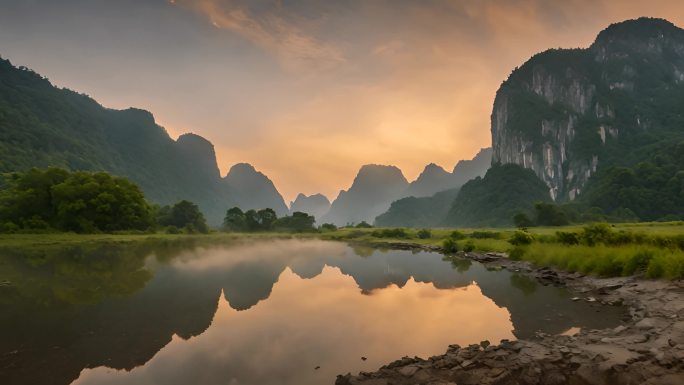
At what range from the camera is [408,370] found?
277 inches

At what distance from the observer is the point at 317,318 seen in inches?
468

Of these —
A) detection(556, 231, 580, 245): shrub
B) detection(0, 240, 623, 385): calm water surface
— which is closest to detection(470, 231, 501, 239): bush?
detection(556, 231, 580, 245): shrub

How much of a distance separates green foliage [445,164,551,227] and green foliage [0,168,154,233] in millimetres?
116655

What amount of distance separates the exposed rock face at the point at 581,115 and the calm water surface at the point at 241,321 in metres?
162

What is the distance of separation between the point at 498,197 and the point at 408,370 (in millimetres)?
167600

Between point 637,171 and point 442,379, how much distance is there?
11902 centimetres

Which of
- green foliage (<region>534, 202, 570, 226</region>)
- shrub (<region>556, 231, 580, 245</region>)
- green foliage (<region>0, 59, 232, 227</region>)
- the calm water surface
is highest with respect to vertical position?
green foliage (<region>0, 59, 232, 227</region>)

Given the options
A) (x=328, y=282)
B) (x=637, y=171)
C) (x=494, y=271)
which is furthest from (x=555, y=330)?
(x=637, y=171)

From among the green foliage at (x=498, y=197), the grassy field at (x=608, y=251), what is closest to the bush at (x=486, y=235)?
the grassy field at (x=608, y=251)

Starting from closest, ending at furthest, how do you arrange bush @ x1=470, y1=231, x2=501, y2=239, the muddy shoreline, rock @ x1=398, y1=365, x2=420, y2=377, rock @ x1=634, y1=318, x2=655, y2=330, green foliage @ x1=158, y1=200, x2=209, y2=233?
the muddy shoreline → rock @ x1=398, y1=365, x2=420, y2=377 → rock @ x1=634, y1=318, x2=655, y2=330 → bush @ x1=470, y1=231, x2=501, y2=239 → green foliage @ x1=158, y1=200, x2=209, y2=233

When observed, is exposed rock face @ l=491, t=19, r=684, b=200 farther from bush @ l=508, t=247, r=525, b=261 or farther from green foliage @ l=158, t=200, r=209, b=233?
green foliage @ l=158, t=200, r=209, b=233

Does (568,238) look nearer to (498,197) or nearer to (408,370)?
(408,370)

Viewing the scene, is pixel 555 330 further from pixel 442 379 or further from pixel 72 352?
pixel 72 352

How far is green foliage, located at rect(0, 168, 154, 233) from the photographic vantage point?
151 feet
